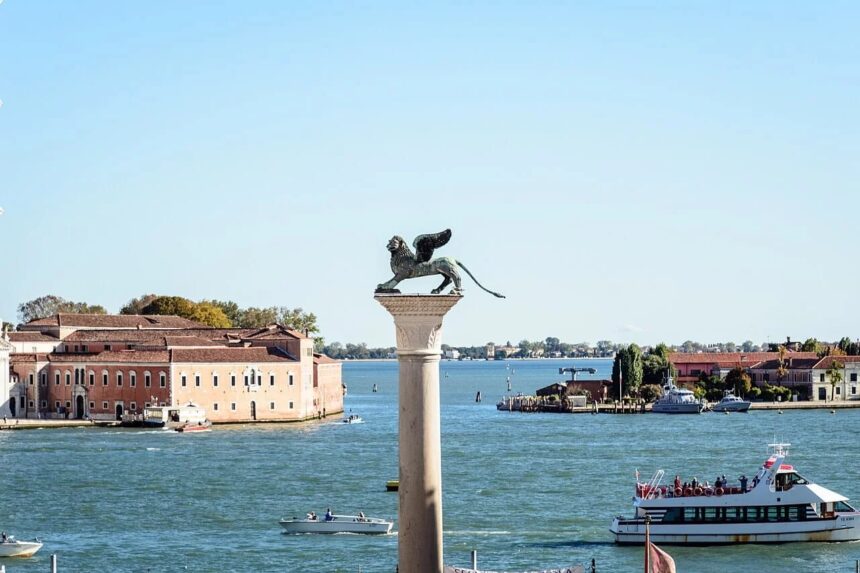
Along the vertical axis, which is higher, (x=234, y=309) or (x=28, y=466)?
(x=234, y=309)

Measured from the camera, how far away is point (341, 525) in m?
36.0

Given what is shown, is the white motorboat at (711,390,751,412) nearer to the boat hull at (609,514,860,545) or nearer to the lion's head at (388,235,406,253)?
the boat hull at (609,514,860,545)

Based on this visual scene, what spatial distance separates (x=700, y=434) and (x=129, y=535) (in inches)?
1600

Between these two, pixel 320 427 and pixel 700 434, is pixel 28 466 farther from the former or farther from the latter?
pixel 700 434

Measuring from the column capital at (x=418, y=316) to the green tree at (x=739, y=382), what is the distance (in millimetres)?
90338

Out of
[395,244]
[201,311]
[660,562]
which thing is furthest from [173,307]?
[395,244]

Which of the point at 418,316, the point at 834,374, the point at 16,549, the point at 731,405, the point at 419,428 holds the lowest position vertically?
the point at 16,549

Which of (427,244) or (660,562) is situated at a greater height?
(427,244)

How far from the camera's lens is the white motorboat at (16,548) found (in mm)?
32062

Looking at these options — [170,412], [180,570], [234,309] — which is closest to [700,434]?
[170,412]

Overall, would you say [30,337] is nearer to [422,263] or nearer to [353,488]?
[353,488]

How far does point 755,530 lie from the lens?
1318 inches

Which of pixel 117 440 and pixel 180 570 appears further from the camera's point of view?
pixel 117 440

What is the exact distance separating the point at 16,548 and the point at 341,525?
23.6ft
